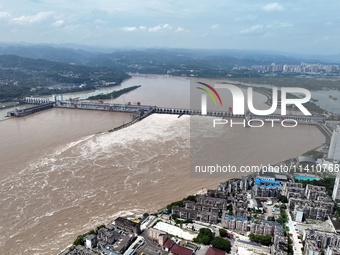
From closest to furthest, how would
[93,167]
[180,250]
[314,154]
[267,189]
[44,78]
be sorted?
[180,250] → [267,189] → [93,167] → [314,154] → [44,78]

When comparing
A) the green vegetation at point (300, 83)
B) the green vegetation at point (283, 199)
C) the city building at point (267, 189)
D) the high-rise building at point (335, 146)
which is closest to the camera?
the green vegetation at point (283, 199)

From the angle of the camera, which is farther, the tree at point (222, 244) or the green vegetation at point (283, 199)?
the green vegetation at point (283, 199)

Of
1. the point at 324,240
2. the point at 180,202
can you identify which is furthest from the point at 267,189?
the point at 180,202

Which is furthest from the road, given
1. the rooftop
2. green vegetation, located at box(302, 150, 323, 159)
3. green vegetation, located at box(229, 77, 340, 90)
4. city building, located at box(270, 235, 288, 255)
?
green vegetation, located at box(229, 77, 340, 90)

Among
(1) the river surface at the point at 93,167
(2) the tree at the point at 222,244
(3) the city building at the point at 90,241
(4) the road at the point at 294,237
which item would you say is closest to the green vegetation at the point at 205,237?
(2) the tree at the point at 222,244

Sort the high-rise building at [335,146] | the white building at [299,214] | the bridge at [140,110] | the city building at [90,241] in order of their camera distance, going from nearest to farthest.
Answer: the city building at [90,241] < the white building at [299,214] < the high-rise building at [335,146] < the bridge at [140,110]

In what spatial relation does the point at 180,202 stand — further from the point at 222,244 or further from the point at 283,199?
the point at 283,199

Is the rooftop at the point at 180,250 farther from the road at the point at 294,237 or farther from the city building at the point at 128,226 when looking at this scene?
the road at the point at 294,237
